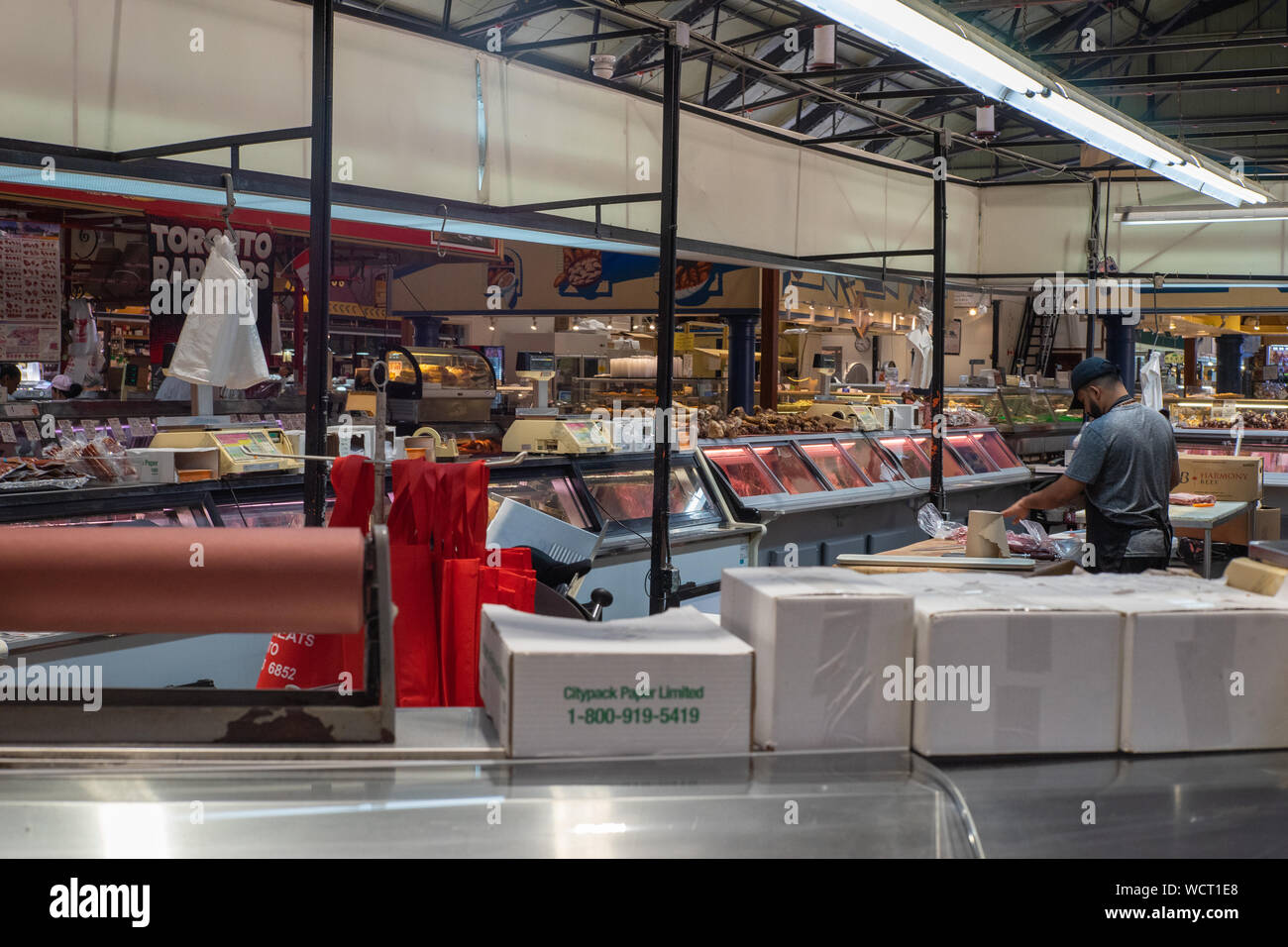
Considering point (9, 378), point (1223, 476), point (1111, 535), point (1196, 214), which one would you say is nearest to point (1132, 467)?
point (1111, 535)

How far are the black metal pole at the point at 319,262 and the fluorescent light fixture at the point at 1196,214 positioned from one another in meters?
9.11

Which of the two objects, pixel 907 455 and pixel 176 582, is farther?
pixel 907 455

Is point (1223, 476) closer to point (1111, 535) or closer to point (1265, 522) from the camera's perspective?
point (1265, 522)

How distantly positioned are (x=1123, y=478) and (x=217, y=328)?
3910mm

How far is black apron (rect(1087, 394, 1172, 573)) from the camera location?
509 cm

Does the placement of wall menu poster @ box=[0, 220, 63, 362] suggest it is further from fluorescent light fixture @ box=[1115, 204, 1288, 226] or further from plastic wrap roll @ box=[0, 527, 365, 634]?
fluorescent light fixture @ box=[1115, 204, 1288, 226]

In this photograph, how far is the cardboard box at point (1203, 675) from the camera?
1.87 m

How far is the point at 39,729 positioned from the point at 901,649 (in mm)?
1327

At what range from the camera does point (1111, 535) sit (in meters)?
5.14

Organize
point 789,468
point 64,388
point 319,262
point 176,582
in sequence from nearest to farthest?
point 176,582 → point 319,262 → point 789,468 → point 64,388

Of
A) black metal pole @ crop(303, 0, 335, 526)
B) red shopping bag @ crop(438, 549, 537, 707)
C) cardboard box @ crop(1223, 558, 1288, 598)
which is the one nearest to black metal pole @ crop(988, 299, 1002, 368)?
black metal pole @ crop(303, 0, 335, 526)

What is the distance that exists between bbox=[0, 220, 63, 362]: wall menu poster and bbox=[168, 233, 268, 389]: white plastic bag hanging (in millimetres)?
6093

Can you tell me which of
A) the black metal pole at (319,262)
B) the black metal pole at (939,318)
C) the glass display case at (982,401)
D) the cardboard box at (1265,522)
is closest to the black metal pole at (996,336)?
the glass display case at (982,401)
